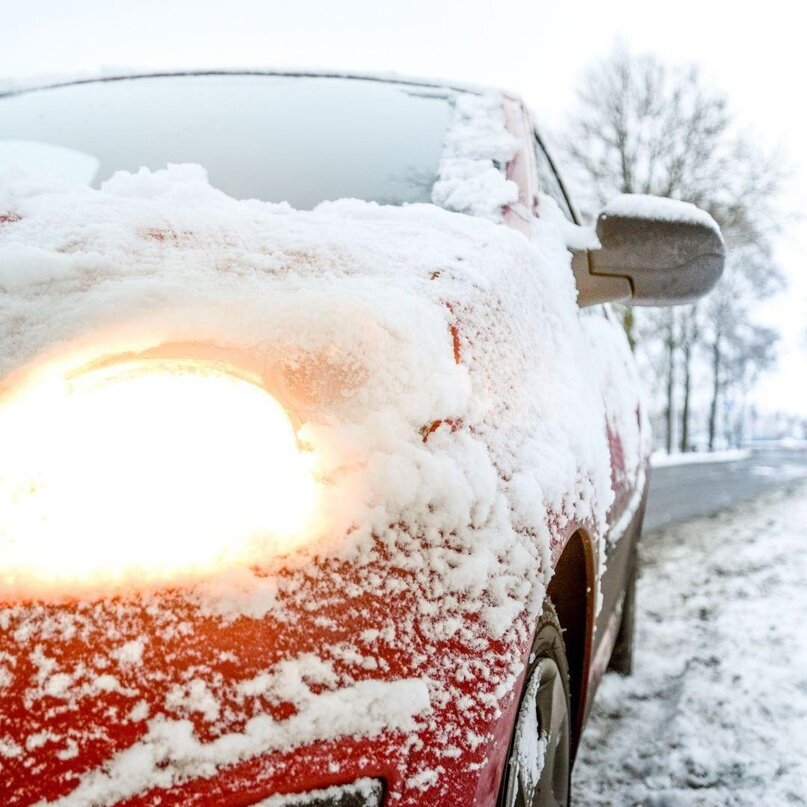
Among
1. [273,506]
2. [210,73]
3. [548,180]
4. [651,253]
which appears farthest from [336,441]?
[210,73]

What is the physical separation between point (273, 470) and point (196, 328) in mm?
217

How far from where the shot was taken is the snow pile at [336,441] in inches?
30.9

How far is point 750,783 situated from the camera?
234 cm

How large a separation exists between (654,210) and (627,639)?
2.24 m

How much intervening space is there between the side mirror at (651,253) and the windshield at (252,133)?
0.45 m

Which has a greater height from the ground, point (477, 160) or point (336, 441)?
point (477, 160)

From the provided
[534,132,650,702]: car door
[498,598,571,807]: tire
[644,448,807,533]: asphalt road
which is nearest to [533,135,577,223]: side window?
[534,132,650,702]: car door

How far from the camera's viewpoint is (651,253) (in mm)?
1851

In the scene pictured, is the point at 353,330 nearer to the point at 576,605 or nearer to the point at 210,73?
the point at 576,605

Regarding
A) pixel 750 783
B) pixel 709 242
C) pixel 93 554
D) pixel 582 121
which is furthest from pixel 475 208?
pixel 582 121

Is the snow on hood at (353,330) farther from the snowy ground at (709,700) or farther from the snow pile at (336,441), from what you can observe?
the snowy ground at (709,700)

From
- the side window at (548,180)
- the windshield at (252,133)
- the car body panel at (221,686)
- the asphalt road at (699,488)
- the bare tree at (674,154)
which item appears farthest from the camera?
the bare tree at (674,154)

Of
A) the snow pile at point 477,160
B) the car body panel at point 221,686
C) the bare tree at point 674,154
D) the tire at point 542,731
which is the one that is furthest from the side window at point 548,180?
the bare tree at point 674,154

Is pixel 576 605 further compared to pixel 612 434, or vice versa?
pixel 612 434
